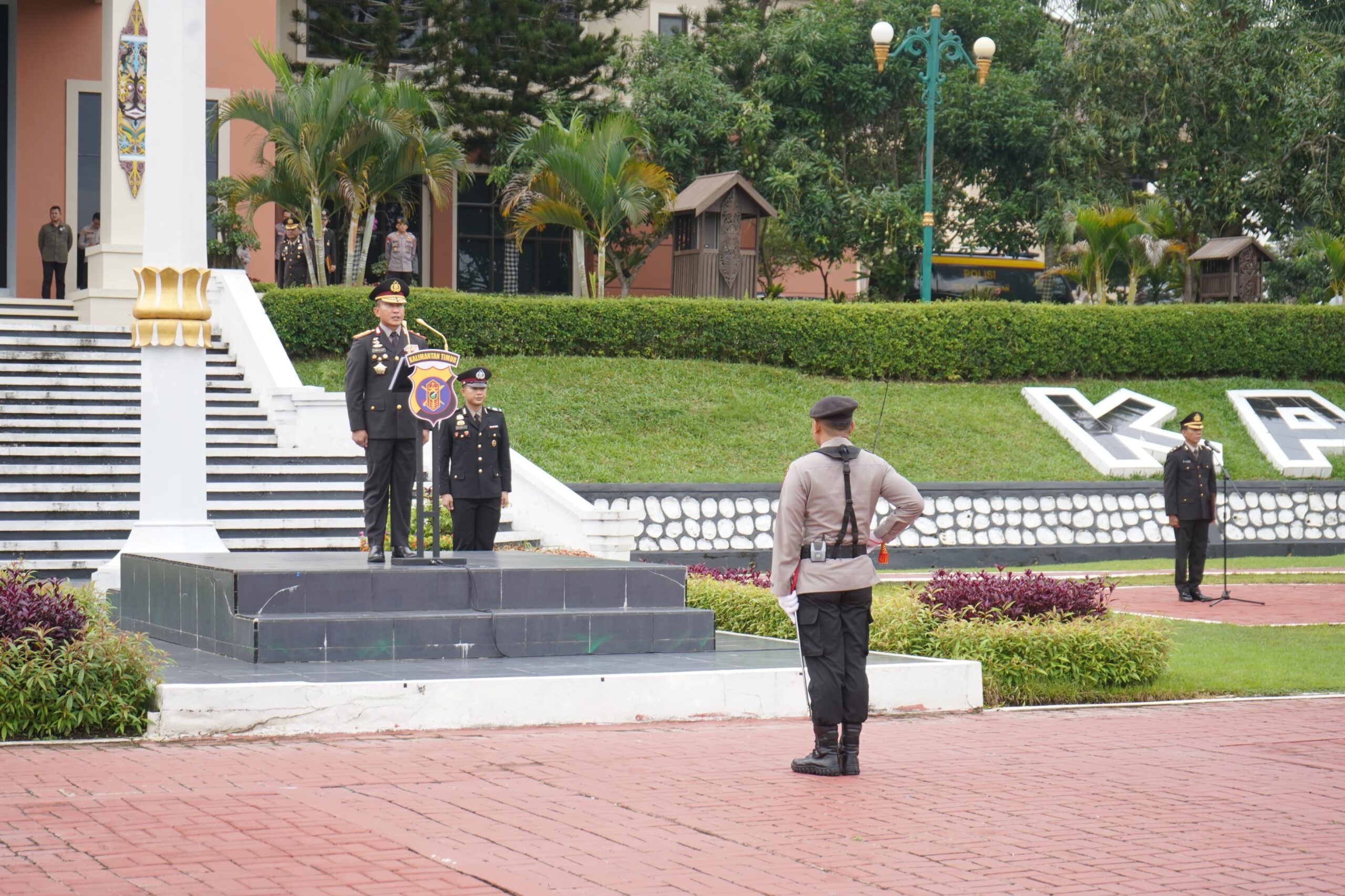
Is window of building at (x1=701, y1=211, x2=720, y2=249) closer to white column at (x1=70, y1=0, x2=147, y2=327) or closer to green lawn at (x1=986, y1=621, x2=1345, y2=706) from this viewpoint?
white column at (x1=70, y1=0, x2=147, y2=327)

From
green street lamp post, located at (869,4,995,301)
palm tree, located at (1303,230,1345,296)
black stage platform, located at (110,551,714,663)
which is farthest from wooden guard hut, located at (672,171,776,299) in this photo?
black stage platform, located at (110,551,714,663)

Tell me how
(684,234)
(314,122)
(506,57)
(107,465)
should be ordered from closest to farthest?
1. (107,465)
2. (314,122)
3. (684,234)
4. (506,57)

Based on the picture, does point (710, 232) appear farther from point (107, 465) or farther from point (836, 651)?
point (836, 651)

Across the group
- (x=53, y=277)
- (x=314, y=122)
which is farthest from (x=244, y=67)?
(x=53, y=277)

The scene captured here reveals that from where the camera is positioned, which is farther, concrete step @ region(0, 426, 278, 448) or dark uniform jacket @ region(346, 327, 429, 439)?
concrete step @ region(0, 426, 278, 448)

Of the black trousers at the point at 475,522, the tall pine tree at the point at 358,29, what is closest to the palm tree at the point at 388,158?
the tall pine tree at the point at 358,29

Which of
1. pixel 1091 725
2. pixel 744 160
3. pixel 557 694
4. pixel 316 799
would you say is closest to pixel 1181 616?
pixel 1091 725

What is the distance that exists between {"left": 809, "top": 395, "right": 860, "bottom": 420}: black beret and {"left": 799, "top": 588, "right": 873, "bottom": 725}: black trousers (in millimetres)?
863

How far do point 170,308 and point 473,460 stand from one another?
105 inches

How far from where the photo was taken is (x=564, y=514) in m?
16.8

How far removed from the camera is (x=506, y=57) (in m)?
30.3

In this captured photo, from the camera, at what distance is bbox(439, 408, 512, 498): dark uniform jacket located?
12641mm

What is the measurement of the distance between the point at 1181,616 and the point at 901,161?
68.4ft

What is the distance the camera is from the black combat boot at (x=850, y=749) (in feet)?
24.9
